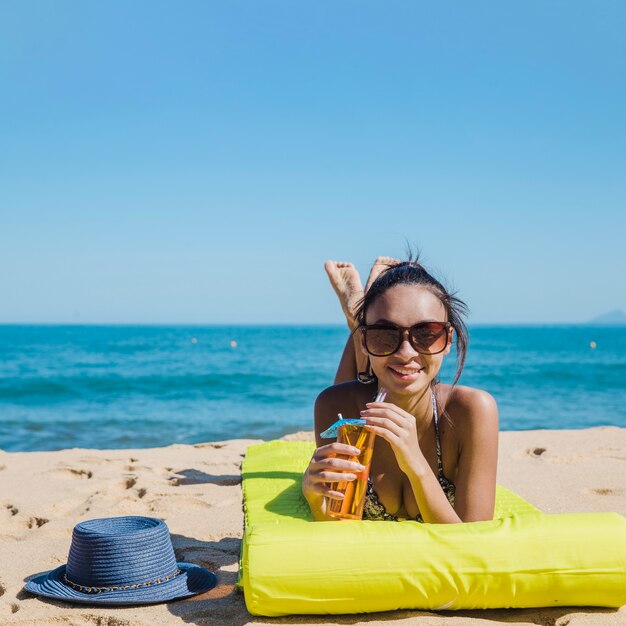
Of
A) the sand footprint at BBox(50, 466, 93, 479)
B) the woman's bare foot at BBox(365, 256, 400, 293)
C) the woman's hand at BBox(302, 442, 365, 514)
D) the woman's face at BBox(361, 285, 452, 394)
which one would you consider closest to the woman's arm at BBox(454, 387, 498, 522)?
the woman's face at BBox(361, 285, 452, 394)

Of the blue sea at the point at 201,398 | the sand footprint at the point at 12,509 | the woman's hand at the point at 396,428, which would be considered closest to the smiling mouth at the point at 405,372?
the woman's hand at the point at 396,428

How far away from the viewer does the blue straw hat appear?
2844mm

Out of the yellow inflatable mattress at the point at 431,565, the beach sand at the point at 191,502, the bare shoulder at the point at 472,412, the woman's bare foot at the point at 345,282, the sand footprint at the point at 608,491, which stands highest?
the woman's bare foot at the point at 345,282

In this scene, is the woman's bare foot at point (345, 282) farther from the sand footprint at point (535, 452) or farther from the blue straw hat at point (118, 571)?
the blue straw hat at point (118, 571)

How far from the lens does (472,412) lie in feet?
9.29

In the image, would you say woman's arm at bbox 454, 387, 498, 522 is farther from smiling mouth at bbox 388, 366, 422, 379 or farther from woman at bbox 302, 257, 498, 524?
smiling mouth at bbox 388, 366, 422, 379

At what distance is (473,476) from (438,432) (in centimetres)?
23

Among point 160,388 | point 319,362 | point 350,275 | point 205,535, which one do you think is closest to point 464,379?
point 319,362

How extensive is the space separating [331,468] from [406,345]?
1.77 feet

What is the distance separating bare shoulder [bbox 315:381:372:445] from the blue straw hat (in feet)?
2.67

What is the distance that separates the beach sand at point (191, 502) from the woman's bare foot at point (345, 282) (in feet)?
5.28

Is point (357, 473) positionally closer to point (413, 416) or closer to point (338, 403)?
point (413, 416)

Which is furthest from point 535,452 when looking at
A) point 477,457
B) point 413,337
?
point 413,337

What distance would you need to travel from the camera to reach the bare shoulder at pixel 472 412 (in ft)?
9.27
